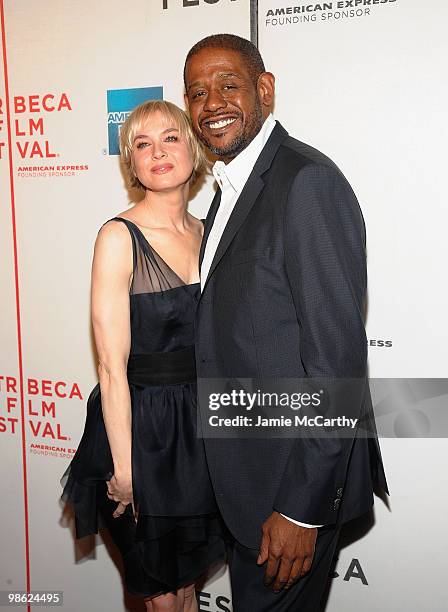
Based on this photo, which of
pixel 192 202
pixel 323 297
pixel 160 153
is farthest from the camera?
pixel 192 202

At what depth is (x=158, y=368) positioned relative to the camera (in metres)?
1.82

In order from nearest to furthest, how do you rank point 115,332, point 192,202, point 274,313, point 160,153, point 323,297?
1. point 323,297
2. point 274,313
3. point 115,332
4. point 160,153
5. point 192,202

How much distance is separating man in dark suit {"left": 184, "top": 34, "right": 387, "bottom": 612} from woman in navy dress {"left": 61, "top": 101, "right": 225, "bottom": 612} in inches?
6.3

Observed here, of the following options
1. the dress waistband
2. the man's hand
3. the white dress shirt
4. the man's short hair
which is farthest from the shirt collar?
the man's hand

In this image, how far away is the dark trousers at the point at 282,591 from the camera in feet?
5.11

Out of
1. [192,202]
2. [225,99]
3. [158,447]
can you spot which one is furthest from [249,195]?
[192,202]

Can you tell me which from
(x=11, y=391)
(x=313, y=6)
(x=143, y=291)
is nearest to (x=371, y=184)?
(x=313, y=6)

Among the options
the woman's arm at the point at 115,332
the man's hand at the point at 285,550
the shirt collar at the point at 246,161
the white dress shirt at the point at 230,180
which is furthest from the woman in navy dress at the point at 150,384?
the man's hand at the point at 285,550

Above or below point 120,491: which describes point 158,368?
above

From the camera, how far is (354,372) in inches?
55.1

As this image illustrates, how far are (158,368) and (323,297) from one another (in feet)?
2.02

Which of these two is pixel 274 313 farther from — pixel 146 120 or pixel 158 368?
pixel 146 120

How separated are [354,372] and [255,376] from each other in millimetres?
230

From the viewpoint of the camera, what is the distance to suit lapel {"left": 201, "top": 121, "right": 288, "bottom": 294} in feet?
4.95
